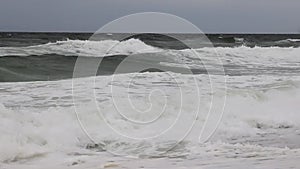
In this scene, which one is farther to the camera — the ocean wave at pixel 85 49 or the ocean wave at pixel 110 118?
the ocean wave at pixel 85 49

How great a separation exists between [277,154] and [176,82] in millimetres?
6058

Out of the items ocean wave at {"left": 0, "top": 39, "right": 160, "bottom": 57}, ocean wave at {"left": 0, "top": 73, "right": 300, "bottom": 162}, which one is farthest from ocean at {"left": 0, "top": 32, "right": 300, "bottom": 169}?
ocean wave at {"left": 0, "top": 39, "right": 160, "bottom": 57}

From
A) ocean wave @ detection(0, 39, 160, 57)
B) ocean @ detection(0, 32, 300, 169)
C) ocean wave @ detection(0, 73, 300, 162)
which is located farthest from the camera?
ocean wave @ detection(0, 39, 160, 57)

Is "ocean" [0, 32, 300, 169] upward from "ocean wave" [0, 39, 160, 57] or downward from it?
downward

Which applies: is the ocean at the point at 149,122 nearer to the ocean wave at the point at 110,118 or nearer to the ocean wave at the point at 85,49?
the ocean wave at the point at 110,118

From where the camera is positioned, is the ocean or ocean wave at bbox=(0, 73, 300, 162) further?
ocean wave at bbox=(0, 73, 300, 162)

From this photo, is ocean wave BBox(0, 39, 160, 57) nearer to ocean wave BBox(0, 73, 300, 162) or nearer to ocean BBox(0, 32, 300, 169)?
ocean BBox(0, 32, 300, 169)

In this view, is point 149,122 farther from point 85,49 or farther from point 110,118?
point 85,49

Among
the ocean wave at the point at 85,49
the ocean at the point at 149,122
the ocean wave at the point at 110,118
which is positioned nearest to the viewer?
the ocean at the point at 149,122

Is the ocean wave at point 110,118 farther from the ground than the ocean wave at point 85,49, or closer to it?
closer to it

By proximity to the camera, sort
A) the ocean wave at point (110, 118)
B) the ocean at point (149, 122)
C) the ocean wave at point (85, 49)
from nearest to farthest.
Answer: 1. the ocean at point (149, 122)
2. the ocean wave at point (110, 118)
3. the ocean wave at point (85, 49)

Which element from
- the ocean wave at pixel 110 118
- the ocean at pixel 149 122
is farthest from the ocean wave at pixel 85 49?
the ocean wave at pixel 110 118

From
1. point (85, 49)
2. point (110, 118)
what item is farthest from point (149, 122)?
point (85, 49)

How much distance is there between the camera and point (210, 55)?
22062mm
